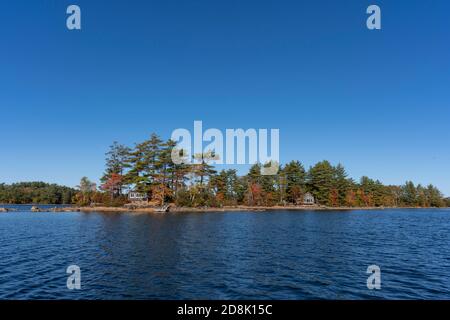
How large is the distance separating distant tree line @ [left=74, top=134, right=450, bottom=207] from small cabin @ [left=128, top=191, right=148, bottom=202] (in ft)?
4.63

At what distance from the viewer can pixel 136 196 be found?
88125mm

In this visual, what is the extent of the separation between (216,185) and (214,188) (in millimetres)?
1377

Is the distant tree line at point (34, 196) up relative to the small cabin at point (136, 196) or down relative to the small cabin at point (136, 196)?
down

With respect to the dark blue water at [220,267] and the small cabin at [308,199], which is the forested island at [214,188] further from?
the dark blue water at [220,267]

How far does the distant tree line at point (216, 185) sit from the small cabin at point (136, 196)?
141 cm

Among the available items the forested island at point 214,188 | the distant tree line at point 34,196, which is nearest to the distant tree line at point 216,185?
the forested island at point 214,188

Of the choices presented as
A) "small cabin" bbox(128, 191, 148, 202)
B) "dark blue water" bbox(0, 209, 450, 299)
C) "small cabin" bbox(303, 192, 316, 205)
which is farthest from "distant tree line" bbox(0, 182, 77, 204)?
"dark blue water" bbox(0, 209, 450, 299)

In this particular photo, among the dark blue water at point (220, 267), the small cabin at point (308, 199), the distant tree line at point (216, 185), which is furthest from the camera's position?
the small cabin at point (308, 199)

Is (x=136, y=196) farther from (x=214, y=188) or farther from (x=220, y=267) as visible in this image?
(x=220, y=267)

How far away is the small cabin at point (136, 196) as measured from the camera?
8638 cm

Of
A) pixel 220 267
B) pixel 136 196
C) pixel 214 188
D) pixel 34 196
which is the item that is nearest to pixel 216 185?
pixel 214 188

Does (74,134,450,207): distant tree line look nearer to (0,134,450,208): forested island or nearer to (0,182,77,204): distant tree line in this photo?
(0,134,450,208): forested island

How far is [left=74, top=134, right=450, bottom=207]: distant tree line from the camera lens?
85.0 meters
